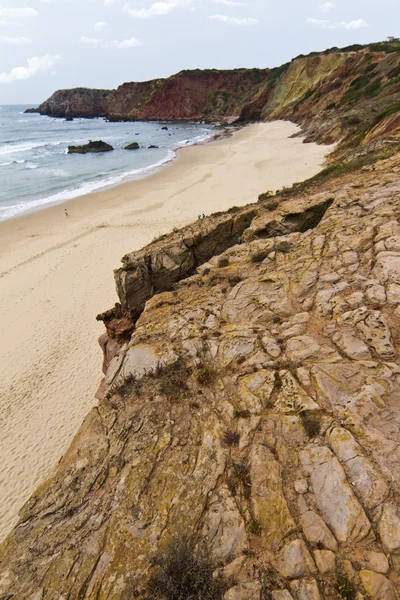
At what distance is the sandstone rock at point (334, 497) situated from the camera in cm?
427

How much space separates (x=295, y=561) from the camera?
418cm

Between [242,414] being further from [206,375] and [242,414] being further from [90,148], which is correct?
[90,148]

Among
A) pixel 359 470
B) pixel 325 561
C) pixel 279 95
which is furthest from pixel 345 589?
Answer: pixel 279 95

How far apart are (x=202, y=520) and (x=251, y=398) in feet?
7.31

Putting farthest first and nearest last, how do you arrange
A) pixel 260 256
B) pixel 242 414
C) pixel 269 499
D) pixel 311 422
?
pixel 260 256 < pixel 242 414 < pixel 311 422 < pixel 269 499

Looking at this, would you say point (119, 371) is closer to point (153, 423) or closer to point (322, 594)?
point (153, 423)

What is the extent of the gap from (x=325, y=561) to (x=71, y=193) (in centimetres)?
4077

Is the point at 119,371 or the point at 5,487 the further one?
the point at 5,487

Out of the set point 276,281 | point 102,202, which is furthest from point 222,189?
point 276,281

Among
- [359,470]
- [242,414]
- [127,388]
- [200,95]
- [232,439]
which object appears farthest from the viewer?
[200,95]

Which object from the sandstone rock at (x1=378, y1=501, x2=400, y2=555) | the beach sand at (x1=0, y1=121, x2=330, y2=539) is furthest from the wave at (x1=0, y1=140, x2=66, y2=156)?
the sandstone rock at (x1=378, y1=501, x2=400, y2=555)

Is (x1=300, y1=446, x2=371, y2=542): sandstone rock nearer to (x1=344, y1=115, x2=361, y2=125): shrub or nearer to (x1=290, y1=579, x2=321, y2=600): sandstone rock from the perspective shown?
(x1=290, y1=579, x2=321, y2=600): sandstone rock

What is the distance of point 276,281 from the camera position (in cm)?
885

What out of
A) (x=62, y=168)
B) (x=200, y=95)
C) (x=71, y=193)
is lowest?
(x=71, y=193)
